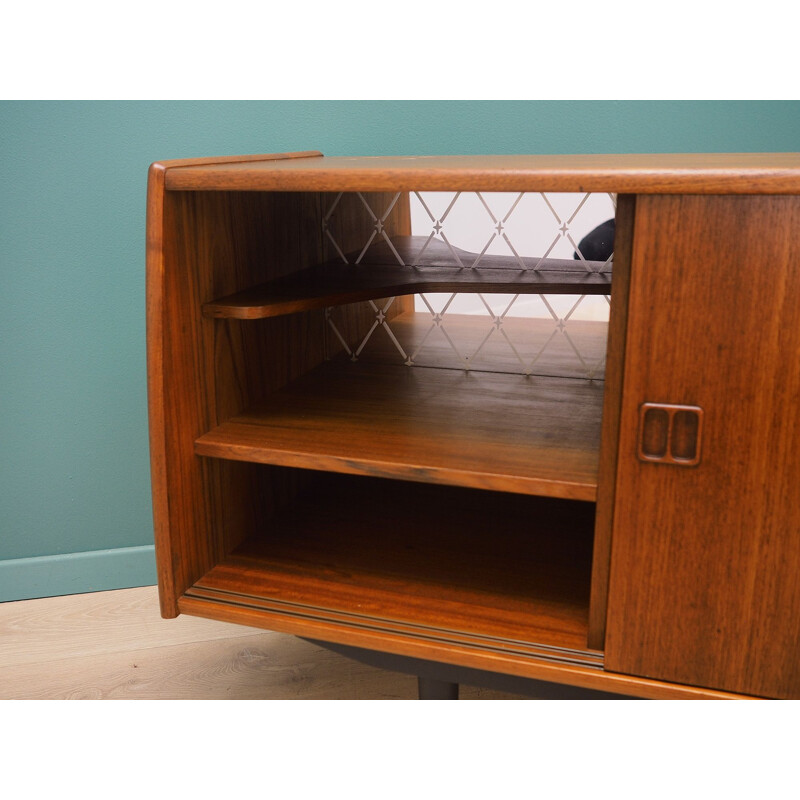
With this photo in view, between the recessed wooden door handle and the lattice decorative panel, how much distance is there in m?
0.40

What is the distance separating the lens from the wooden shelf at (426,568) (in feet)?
3.00

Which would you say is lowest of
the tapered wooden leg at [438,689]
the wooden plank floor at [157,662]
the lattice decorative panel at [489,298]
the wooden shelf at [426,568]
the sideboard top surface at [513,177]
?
the wooden plank floor at [157,662]

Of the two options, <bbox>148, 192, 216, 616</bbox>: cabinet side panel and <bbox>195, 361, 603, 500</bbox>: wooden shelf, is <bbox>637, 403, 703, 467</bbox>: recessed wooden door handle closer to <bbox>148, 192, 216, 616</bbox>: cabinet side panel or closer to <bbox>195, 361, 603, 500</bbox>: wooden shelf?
<bbox>195, 361, 603, 500</bbox>: wooden shelf

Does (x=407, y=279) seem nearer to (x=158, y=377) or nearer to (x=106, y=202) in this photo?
(x=158, y=377)

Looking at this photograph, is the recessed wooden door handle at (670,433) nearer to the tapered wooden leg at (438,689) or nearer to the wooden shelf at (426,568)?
the wooden shelf at (426,568)

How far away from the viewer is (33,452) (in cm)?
149

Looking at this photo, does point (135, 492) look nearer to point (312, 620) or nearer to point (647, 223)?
point (312, 620)

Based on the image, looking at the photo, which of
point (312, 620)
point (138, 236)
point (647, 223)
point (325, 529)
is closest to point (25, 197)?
point (138, 236)

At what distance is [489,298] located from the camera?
124cm

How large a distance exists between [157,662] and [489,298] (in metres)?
0.81

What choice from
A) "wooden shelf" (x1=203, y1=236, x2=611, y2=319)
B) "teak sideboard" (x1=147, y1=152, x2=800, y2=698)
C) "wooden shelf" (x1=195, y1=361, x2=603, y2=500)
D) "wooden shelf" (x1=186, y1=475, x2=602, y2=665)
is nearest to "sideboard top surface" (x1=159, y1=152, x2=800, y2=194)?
"teak sideboard" (x1=147, y1=152, x2=800, y2=698)

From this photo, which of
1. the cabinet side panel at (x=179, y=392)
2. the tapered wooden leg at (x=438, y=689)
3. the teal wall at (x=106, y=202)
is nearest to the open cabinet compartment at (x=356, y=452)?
the cabinet side panel at (x=179, y=392)

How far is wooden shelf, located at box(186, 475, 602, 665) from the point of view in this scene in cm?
91

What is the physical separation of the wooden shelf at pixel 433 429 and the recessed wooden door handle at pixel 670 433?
2.9 inches
